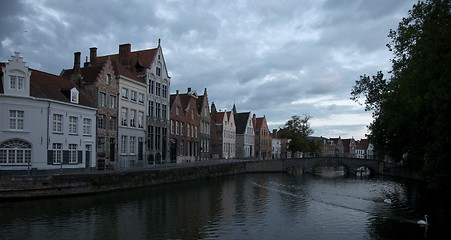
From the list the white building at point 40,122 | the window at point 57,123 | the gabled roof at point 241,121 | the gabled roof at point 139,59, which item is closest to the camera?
the white building at point 40,122

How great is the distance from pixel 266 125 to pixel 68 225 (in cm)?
7693

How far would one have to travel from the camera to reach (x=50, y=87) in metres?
33.0

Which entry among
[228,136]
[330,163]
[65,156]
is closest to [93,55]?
[65,156]

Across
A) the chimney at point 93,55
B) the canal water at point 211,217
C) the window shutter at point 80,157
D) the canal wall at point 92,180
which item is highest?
the chimney at point 93,55

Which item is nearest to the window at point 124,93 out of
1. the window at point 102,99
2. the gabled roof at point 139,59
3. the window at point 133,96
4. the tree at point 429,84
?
the window at point 133,96

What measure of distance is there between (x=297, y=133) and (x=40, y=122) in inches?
2349

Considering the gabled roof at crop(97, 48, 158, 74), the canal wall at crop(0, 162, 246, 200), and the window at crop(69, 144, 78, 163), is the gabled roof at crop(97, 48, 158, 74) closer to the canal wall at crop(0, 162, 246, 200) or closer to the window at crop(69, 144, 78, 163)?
the canal wall at crop(0, 162, 246, 200)

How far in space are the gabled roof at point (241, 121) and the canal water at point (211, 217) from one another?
51800mm

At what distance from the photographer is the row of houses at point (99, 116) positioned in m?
29.2

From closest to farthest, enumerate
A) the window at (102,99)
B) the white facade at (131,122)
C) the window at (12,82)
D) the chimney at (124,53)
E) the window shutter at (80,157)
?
the window at (12,82)
the window shutter at (80,157)
the window at (102,99)
the white facade at (131,122)
the chimney at (124,53)

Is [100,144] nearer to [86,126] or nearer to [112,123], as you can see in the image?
[112,123]

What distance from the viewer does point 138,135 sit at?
146 feet

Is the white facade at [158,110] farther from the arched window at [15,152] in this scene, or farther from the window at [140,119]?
the arched window at [15,152]

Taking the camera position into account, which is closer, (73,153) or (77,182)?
(77,182)
